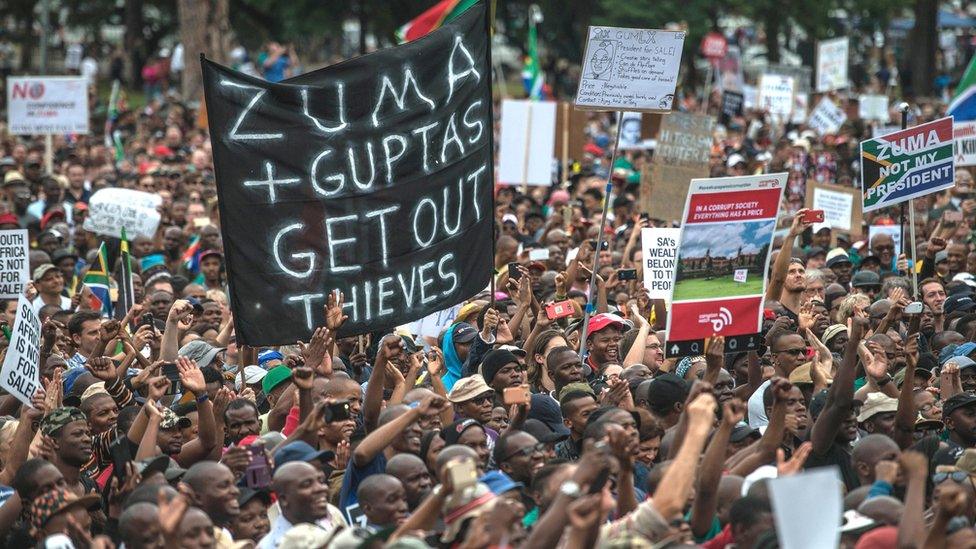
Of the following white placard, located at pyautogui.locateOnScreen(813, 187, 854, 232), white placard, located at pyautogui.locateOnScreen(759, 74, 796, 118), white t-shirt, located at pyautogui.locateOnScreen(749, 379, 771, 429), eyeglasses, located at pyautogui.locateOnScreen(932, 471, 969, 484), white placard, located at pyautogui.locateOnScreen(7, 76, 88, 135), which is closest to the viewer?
eyeglasses, located at pyautogui.locateOnScreen(932, 471, 969, 484)

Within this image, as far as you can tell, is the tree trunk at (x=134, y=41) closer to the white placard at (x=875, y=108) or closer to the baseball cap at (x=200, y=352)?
the white placard at (x=875, y=108)

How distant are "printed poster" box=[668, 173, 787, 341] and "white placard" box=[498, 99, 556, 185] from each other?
10.4 meters

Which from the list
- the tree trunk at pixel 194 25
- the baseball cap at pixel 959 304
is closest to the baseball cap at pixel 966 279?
the baseball cap at pixel 959 304

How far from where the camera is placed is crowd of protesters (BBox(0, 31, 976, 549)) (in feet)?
19.9

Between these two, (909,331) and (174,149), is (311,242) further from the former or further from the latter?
(174,149)

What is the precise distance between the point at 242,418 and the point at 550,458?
162 cm

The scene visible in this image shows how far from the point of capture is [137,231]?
49.6 feet

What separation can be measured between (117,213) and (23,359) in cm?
680

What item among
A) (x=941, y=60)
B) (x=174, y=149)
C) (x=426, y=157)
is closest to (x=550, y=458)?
(x=426, y=157)

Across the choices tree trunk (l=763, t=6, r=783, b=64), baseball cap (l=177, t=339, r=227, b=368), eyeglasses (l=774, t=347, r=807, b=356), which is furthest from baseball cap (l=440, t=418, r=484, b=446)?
tree trunk (l=763, t=6, r=783, b=64)

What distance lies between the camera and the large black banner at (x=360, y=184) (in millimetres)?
8508

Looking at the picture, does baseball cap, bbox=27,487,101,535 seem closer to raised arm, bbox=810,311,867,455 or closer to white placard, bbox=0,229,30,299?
raised arm, bbox=810,311,867,455

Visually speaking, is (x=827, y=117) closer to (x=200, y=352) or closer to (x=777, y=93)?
(x=777, y=93)

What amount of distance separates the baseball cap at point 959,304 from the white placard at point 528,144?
7.78 metres
